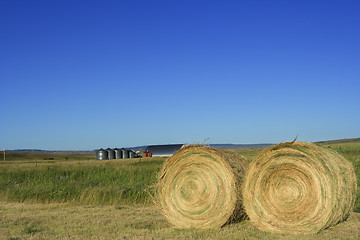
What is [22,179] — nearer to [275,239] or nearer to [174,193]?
[174,193]

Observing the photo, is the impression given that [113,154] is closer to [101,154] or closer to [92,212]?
[101,154]

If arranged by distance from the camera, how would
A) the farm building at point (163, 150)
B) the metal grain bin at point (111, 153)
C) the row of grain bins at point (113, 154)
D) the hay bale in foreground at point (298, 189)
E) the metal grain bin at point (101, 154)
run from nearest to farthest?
1. the hay bale in foreground at point (298, 189)
2. the farm building at point (163, 150)
3. the metal grain bin at point (111, 153)
4. the row of grain bins at point (113, 154)
5. the metal grain bin at point (101, 154)

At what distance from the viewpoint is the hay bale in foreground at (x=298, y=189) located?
8.07 meters

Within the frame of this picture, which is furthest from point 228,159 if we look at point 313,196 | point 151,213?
point 151,213

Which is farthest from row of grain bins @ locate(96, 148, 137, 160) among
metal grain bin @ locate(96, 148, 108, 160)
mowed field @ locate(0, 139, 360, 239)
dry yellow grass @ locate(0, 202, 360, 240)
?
dry yellow grass @ locate(0, 202, 360, 240)

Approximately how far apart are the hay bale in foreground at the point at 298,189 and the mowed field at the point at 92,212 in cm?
31

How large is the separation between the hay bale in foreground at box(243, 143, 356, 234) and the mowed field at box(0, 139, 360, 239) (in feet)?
1.02

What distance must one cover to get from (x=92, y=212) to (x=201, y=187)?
3739 millimetres

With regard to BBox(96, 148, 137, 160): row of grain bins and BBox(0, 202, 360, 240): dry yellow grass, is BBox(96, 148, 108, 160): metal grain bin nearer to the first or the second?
BBox(96, 148, 137, 160): row of grain bins

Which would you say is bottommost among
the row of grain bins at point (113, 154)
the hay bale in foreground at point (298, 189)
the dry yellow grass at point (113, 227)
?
the dry yellow grass at point (113, 227)

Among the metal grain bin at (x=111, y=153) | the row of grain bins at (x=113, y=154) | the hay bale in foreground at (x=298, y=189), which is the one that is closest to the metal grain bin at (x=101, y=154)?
the row of grain bins at (x=113, y=154)

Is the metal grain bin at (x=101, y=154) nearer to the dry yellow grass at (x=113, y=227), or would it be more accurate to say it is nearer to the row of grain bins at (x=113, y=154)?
the row of grain bins at (x=113, y=154)

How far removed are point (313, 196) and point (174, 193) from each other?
3.21m

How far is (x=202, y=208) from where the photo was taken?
9.32m
